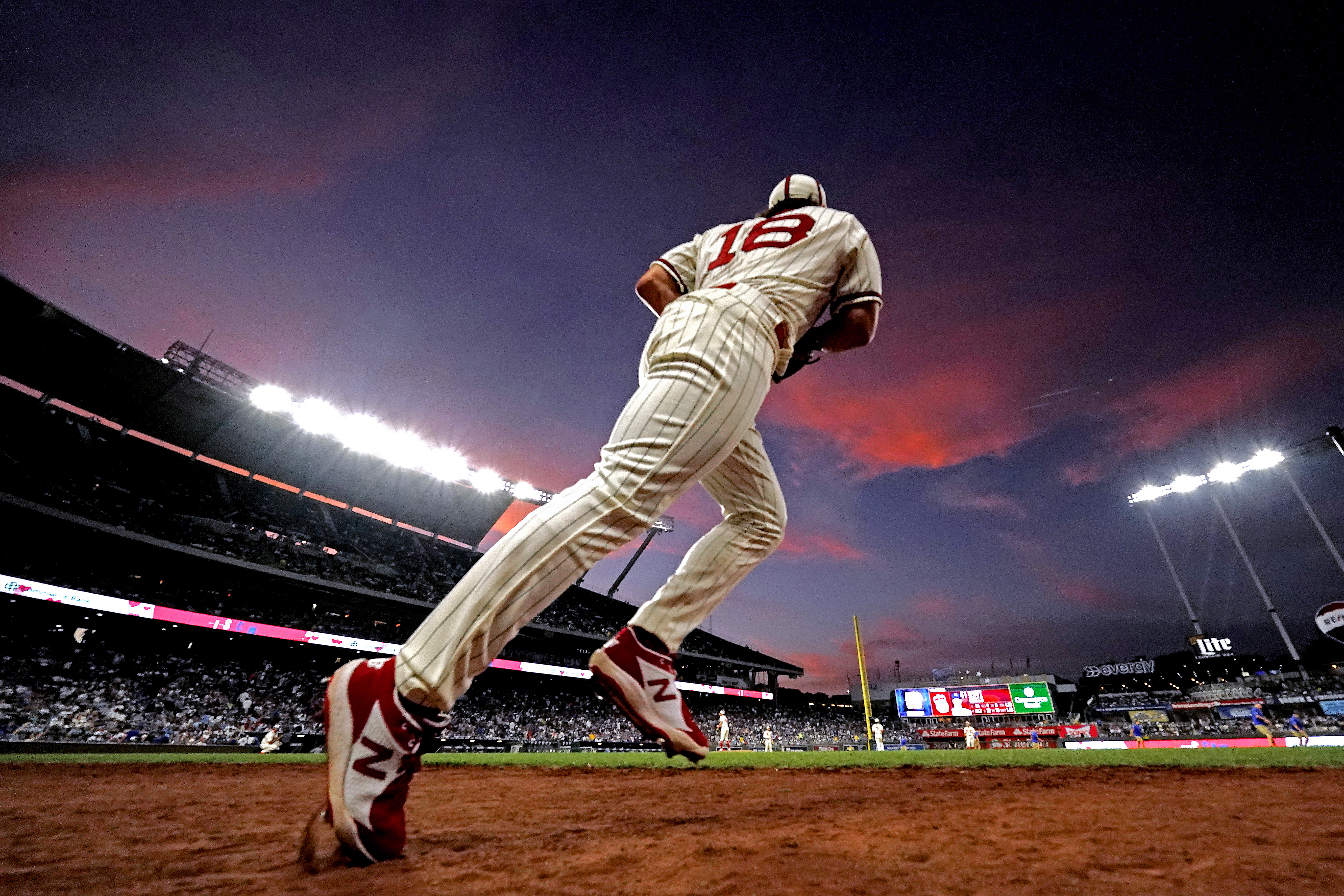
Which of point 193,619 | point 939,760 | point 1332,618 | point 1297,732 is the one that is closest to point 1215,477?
point 1332,618

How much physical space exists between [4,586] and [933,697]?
34.2 meters

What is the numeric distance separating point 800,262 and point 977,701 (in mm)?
34166

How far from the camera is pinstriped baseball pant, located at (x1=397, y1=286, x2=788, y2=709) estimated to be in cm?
110

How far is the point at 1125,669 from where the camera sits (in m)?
39.4

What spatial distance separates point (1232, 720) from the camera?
29.6 metres

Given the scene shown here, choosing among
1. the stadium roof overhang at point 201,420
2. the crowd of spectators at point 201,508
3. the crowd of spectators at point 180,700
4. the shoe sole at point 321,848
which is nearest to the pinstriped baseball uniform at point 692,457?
the shoe sole at point 321,848

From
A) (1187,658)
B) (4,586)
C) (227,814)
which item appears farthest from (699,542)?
(1187,658)

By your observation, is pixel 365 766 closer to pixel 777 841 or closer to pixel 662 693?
pixel 662 693

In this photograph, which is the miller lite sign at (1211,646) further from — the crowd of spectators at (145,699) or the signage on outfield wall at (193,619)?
the crowd of spectators at (145,699)

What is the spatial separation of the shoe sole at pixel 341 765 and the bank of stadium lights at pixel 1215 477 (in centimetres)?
2445

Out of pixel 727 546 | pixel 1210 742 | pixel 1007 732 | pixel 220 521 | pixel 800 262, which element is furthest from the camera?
pixel 1007 732

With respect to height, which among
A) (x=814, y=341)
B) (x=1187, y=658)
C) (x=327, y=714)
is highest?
(x=1187, y=658)

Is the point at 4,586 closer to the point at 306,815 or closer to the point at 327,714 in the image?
the point at 306,815

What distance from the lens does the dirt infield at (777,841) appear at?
0.94 m
